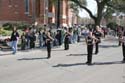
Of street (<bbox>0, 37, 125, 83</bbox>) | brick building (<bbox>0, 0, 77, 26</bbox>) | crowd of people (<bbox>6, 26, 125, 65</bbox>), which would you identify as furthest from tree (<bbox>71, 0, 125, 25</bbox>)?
street (<bbox>0, 37, 125, 83</bbox>)

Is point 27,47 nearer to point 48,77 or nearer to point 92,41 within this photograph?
point 92,41

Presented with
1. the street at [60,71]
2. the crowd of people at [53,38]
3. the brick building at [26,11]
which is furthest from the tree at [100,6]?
the street at [60,71]

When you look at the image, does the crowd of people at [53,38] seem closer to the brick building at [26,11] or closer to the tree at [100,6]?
the tree at [100,6]

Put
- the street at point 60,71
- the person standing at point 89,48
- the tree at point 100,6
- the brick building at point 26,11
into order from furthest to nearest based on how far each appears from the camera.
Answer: the brick building at point 26,11
the tree at point 100,6
the person standing at point 89,48
the street at point 60,71

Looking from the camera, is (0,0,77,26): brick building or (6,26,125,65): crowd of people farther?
(0,0,77,26): brick building

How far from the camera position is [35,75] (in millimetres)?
15727

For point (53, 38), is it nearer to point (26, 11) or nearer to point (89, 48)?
point (89, 48)

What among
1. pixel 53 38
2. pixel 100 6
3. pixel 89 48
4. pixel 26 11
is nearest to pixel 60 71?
pixel 89 48

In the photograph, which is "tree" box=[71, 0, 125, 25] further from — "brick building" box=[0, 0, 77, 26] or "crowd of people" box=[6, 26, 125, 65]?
"brick building" box=[0, 0, 77, 26]

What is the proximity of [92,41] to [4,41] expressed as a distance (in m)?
10.9

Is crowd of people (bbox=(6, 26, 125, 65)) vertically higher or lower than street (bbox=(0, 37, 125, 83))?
higher

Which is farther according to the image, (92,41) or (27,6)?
(27,6)

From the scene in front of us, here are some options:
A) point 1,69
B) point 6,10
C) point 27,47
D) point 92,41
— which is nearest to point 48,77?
point 1,69

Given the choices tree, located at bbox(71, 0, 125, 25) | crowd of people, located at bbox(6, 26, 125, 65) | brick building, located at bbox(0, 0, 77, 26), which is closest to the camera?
crowd of people, located at bbox(6, 26, 125, 65)
